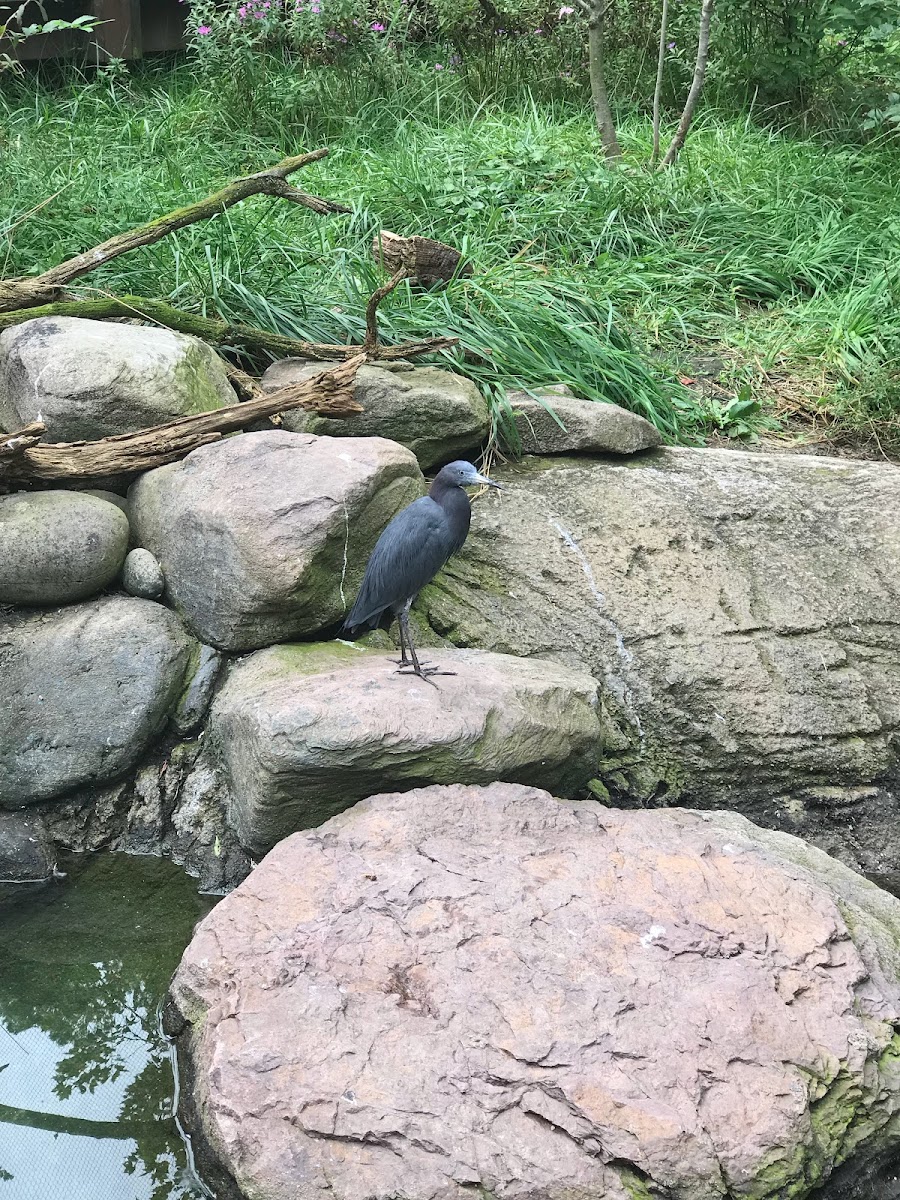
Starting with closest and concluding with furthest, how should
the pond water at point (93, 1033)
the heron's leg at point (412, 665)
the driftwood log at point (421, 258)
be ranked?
the pond water at point (93, 1033) → the heron's leg at point (412, 665) → the driftwood log at point (421, 258)

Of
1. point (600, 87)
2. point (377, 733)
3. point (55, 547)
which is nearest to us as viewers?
point (377, 733)

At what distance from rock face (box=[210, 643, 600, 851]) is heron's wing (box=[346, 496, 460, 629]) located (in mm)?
216

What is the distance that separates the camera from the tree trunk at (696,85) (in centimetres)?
579

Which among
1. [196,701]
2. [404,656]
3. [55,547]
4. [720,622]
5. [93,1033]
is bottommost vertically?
[93,1033]

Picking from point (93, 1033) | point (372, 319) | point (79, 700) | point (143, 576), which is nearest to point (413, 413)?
point (372, 319)

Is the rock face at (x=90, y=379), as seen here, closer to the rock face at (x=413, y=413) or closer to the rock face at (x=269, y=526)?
the rock face at (x=269, y=526)

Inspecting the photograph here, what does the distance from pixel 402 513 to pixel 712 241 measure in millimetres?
3423

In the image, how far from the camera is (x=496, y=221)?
5.68 metres

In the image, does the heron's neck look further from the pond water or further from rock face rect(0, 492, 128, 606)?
the pond water

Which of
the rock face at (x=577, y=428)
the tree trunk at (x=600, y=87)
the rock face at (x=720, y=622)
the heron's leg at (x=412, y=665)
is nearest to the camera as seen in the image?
the heron's leg at (x=412, y=665)

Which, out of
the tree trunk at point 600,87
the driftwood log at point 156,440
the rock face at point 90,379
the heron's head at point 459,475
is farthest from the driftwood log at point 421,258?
the tree trunk at point 600,87

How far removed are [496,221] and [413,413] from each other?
6.84ft

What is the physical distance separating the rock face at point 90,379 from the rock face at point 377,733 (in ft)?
3.48

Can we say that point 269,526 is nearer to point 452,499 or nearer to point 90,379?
point 452,499
